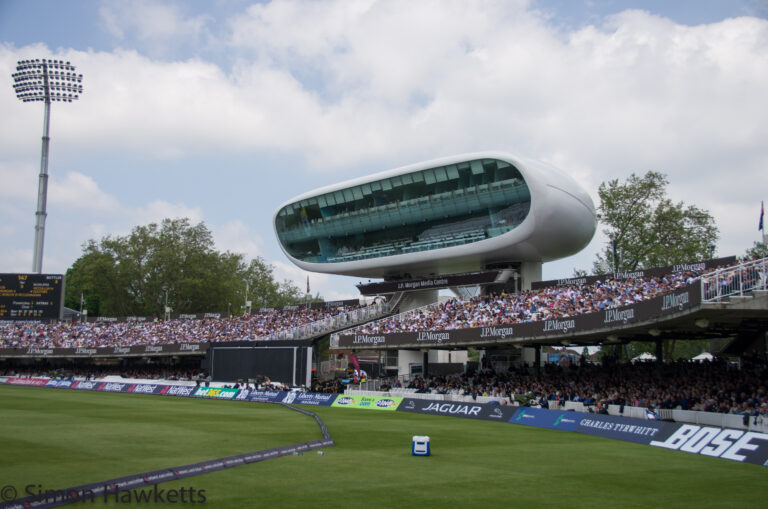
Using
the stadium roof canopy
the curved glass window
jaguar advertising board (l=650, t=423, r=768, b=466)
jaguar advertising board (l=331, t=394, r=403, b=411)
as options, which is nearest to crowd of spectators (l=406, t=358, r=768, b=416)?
jaguar advertising board (l=650, t=423, r=768, b=466)

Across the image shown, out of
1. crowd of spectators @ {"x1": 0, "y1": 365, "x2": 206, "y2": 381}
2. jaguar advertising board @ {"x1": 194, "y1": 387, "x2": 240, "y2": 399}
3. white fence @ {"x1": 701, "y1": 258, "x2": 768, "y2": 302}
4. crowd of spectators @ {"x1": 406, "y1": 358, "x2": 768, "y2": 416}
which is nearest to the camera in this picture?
white fence @ {"x1": 701, "y1": 258, "x2": 768, "y2": 302}

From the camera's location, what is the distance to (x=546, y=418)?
97.8 ft

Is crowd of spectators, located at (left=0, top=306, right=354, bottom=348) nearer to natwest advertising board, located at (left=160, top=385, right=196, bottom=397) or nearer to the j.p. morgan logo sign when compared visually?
natwest advertising board, located at (left=160, top=385, right=196, bottom=397)

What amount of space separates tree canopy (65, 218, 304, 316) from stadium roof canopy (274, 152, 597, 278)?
3202 cm

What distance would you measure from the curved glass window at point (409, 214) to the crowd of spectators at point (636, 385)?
14455 millimetres

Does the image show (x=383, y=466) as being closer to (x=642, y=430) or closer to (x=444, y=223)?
(x=642, y=430)

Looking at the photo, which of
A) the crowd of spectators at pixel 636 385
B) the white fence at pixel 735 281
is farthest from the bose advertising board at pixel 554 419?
the white fence at pixel 735 281

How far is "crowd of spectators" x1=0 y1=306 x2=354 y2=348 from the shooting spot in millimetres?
67125

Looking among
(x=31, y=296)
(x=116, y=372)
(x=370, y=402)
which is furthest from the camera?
(x=116, y=372)

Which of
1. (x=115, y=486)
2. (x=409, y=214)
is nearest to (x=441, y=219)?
(x=409, y=214)

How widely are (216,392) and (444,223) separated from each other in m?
24.2

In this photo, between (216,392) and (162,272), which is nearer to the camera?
(216,392)

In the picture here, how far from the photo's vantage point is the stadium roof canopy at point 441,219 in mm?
52562

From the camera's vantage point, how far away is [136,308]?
107 m
